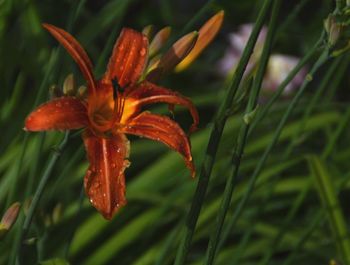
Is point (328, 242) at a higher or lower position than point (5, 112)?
lower

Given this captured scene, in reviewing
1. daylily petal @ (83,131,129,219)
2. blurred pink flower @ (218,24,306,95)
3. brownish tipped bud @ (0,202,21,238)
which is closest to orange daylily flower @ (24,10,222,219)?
daylily petal @ (83,131,129,219)

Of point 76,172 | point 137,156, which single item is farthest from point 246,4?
point 76,172

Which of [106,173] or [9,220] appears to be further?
[9,220]

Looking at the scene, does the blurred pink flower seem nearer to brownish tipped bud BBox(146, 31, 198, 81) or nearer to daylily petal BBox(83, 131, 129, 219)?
brownish tipped bud BBox(146, 31, 198, 81)

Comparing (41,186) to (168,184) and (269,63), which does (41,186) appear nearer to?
(168,184)

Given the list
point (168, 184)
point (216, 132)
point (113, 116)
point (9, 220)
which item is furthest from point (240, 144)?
point (168, 184)

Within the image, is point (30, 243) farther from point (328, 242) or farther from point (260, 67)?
point (328, 242)

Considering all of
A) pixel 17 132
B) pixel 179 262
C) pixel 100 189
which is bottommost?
pixel 17 132

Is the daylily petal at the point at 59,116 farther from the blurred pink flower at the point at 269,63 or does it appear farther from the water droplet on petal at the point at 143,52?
the blurred pink flower at the point at 269,63
